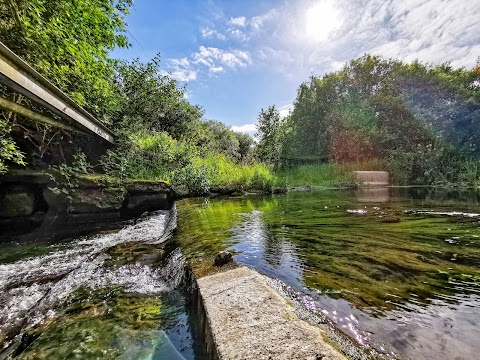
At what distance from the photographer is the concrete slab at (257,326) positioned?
2.74 feet

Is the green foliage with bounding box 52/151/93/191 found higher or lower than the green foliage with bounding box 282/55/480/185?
lower

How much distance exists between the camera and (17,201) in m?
5.06

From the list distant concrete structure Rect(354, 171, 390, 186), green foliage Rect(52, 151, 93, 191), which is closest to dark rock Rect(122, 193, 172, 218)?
green foliage Rect(52, 151, 93, 191)

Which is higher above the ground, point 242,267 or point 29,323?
point 242,267

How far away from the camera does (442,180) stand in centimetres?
1171

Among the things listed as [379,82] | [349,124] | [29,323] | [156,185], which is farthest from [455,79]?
[29,323]

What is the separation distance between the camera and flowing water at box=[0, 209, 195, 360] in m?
1.36

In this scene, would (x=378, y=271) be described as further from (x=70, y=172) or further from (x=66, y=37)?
(x=66, y=37)

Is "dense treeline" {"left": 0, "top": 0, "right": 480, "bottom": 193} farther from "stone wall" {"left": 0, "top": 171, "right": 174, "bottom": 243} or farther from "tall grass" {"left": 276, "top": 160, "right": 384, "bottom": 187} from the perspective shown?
"stone wall" {"left": 0, "top": 171, "right": 174, "bottom": 243}

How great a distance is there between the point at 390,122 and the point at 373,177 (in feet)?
15.8

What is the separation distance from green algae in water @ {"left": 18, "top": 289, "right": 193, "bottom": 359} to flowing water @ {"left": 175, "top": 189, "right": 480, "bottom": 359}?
1.36 feet

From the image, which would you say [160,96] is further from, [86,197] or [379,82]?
[379,82]

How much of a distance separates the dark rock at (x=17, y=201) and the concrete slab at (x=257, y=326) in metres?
5.67

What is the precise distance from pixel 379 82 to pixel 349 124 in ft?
12.9
